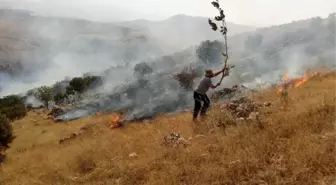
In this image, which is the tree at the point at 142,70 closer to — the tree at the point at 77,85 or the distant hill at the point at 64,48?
the tree at the point at 77,85

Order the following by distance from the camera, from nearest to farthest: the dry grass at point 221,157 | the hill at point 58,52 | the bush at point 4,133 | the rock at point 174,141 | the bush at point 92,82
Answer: the dry grass at point 221,157, the rock at point 174,141, the bush at point 4,133, the bush at point 92,82, the hill at point 58,52

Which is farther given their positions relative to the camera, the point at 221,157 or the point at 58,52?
the point at 58,52

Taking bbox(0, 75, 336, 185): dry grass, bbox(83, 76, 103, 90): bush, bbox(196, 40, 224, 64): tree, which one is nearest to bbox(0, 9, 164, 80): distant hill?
bbox(83, 76, 103, 90): bush

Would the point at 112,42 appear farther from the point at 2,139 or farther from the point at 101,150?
the point at 101,150

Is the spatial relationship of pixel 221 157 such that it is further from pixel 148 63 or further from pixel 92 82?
pixel 148 63

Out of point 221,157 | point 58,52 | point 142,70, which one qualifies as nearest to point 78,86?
point 142,70

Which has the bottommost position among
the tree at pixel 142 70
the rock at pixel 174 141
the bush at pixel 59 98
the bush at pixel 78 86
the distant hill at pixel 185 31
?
the bush at pixel 59 98

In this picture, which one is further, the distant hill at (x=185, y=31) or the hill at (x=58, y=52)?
the distant hill at (x=185, y=31)

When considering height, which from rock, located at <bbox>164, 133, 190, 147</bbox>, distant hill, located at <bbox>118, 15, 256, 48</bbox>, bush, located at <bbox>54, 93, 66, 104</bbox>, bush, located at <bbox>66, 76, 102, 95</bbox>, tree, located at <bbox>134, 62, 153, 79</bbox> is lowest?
bush, located at <bbox>54, 93, 66, 104</bbox>

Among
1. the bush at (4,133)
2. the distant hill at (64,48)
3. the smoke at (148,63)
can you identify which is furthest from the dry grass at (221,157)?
the distant hill at (64,48)

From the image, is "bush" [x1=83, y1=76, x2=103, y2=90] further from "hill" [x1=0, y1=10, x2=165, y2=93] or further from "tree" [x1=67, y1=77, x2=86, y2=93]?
"hill" [x1=0, y1=10, x2=165, y2=93]

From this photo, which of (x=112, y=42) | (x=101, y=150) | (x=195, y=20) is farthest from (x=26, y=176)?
(x=195, y=20)

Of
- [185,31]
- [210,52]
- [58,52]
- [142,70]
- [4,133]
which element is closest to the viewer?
[4,133]

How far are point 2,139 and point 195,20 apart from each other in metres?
159
